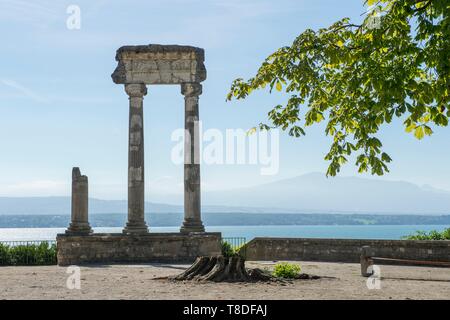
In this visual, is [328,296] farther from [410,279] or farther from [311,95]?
[410,279]

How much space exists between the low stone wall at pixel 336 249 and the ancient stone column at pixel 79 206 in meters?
6.99

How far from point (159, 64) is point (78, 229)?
7.61 metres

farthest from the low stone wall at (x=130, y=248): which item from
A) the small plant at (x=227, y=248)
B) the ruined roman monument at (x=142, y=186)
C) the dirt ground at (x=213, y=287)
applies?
the dirt ground at (x=213, y=287)

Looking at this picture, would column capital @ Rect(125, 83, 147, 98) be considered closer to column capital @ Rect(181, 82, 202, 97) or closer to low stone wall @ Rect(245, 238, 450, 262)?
column capital @ Rect(181, 82, 202, 97)

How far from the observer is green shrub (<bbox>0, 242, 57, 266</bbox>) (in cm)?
2834

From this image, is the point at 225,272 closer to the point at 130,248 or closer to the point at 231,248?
the point at 130,248

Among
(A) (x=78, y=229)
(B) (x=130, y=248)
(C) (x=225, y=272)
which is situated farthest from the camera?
(A) (x=78, y=229)

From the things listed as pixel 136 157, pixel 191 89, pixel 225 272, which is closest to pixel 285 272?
pixel 225 272

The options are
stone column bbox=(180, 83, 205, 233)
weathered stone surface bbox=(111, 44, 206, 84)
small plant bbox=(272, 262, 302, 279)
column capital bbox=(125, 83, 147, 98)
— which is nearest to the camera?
small plant bbox=(272, 262, 302, 279)

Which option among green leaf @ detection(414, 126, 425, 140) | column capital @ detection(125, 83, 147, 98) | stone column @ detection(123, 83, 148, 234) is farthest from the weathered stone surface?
green leaf @ detection(414, 126, 425, 140)

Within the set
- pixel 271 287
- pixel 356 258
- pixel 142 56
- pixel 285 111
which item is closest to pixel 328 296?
pixel 271 287

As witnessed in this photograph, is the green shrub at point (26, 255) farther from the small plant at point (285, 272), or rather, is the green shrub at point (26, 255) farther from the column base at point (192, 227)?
the small plant at point (285, 272)

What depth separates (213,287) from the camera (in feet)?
54.7

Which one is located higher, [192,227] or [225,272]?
[192,227]
